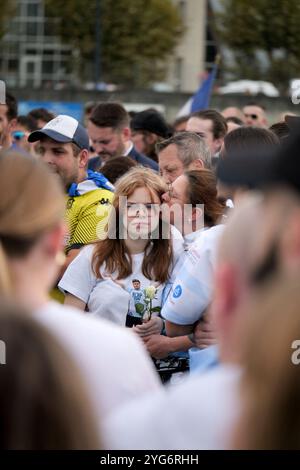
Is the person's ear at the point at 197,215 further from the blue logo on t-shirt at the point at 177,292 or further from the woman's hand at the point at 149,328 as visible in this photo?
the blue logo on t-shirt at the point at 177,292

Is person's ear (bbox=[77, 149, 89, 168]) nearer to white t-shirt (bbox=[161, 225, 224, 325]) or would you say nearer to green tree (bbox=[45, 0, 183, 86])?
white t-shirt (bbox=[161, 225, 224, 325])

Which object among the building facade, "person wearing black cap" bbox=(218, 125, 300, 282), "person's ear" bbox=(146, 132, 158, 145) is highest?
"person wearing black cap" bbox=(218, 125, 300, 282)

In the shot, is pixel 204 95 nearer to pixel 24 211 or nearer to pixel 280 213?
pixel 24 211

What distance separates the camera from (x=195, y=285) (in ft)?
16.6

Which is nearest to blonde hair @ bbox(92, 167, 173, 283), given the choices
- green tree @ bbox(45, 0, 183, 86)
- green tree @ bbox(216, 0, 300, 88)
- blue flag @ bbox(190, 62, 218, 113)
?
blue flag @ bbox(190, 62, 218, 113)

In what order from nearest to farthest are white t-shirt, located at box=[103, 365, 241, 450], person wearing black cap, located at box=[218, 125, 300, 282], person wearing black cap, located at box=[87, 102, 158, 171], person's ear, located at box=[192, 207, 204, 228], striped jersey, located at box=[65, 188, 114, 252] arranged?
person wearing black cap, located at box=[218, 125, 300, 282], white t-shirt, located at box=[103, 365, 241, 450], person's ear, located at box=[192, 207, 204, 228], striped jersey, located at box=[65, 188, 114, 252], person wearing black cap, located at box=[87, 102, 158, 171]

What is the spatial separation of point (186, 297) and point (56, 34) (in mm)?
50713

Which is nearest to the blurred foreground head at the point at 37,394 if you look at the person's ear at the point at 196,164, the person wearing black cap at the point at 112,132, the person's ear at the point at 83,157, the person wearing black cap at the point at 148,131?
the person's ear at the point at 83,157

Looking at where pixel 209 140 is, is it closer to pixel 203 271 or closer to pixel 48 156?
pixel 48 156

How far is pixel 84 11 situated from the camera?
171 ft

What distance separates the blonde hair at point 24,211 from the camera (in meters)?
2.87

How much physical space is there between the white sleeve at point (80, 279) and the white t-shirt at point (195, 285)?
89cm

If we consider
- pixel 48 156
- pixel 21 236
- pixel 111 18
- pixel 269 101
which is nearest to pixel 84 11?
pixel 111 18

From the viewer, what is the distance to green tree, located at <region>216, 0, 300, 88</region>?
48969 mm
